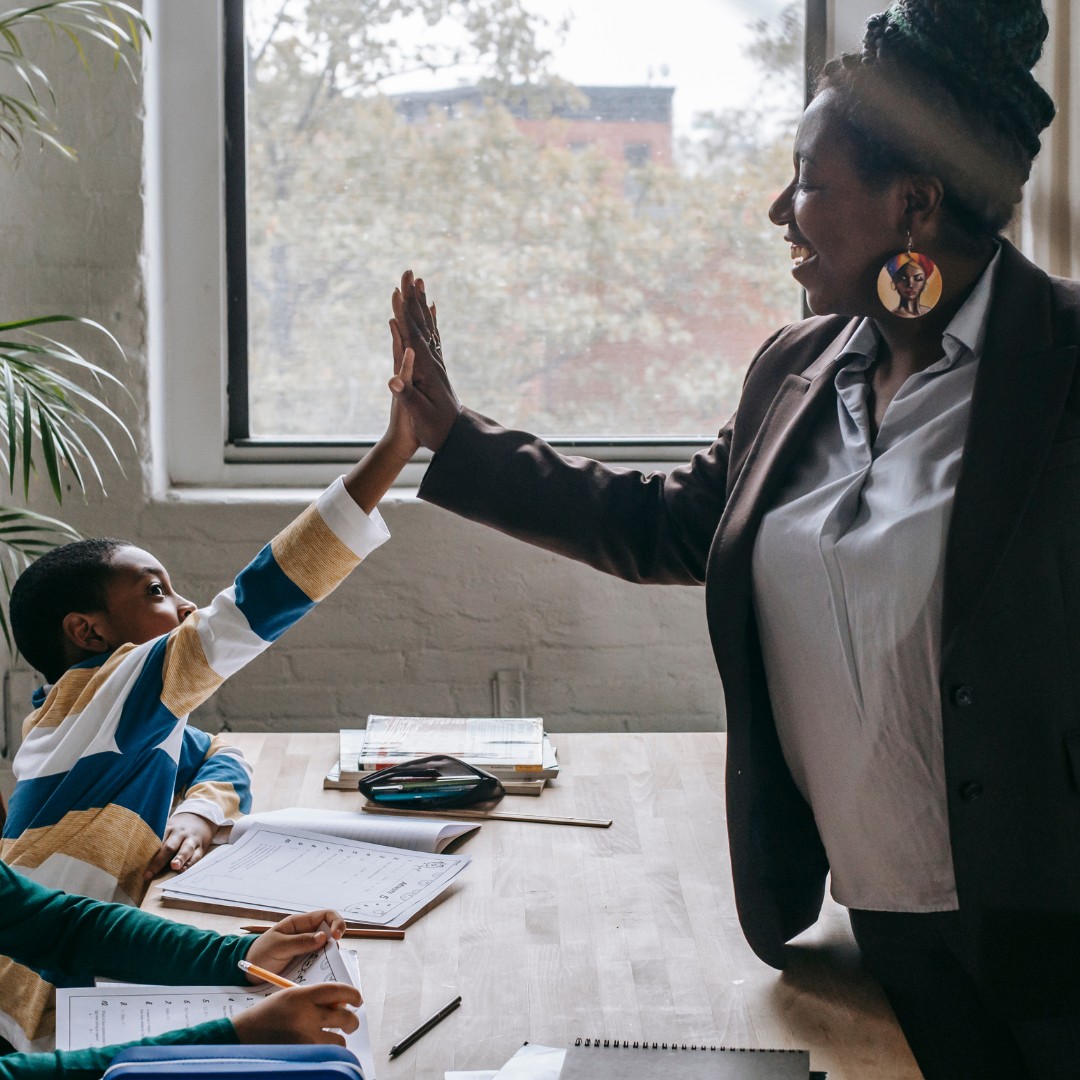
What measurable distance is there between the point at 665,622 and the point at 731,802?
1.26 meters

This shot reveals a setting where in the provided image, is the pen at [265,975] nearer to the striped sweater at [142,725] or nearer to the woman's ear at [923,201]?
the striped sweater at [142,725]

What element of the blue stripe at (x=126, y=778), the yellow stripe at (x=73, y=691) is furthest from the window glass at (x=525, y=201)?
the blue stripe at (x=126, y=778)

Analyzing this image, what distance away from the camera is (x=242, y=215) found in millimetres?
2645

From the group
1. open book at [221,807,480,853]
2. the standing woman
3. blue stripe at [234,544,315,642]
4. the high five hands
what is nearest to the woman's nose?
the standing woman

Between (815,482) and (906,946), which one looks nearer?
(906,946)

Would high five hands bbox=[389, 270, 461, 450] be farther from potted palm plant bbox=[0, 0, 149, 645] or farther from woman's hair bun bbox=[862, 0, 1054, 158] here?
potted palm plant bbox=[0, 0, 149, 645]

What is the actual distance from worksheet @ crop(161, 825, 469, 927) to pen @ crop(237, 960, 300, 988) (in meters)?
0.17

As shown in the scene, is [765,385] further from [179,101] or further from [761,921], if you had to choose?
[179,101]

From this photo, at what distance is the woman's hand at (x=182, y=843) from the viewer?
1545mm

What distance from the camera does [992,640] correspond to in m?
1.10

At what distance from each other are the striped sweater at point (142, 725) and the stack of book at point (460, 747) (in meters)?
0.29

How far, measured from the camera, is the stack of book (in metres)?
1.87

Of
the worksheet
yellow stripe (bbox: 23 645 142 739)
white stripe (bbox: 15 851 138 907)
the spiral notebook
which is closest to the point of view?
the spiral notebook

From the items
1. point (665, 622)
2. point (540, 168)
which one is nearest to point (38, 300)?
point (540, 168)
